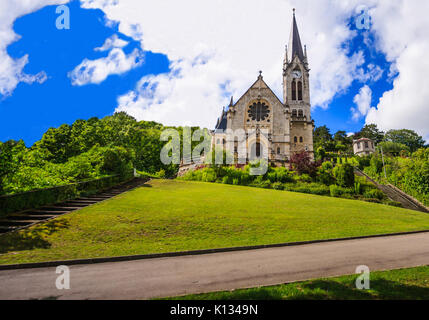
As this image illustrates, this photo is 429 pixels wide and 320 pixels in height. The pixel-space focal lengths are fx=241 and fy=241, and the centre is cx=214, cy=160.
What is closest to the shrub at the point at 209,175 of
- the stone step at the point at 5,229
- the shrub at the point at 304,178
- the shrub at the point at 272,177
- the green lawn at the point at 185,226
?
the shrub at the point at 272,177

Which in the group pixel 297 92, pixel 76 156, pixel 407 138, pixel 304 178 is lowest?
pixel 304 178

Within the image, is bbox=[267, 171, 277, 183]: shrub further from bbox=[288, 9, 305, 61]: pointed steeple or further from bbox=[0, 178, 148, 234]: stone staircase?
bbox=[288, 9, 305, 61]: pointed steeple

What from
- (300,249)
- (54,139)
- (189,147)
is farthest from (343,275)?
(189,147)

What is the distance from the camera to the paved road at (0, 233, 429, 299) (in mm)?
6363

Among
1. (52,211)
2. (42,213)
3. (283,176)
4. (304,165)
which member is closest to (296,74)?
(304,165)

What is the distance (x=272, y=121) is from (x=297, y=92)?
11834 millimetres

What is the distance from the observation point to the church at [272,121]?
139ft

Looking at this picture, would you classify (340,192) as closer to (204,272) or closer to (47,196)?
(204,272)

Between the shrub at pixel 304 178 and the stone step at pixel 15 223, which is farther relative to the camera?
the shrub at pixel 304 178

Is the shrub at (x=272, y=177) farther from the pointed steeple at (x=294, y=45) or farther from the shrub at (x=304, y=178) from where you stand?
the pointed steeple at (x=294, y=45)

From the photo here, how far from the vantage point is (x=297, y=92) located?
5175cm

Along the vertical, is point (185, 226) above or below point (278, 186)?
below

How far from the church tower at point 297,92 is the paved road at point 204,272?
131 feet

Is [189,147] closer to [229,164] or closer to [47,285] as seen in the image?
[229,164]
